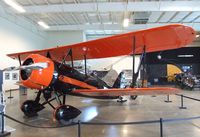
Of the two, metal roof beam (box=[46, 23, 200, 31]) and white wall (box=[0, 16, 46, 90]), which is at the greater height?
metal roof beam (box=[46, 23, 200, 31])

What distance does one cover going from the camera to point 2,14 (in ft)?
48.5

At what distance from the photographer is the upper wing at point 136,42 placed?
191 inches

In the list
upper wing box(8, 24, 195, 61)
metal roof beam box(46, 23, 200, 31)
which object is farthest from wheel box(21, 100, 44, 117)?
metal roof beam box(46, 23, 200, 31)

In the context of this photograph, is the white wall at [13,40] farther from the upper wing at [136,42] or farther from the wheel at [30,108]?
the wheel at [30,108]

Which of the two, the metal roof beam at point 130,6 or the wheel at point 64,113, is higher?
the metal roof beam at point 130,6

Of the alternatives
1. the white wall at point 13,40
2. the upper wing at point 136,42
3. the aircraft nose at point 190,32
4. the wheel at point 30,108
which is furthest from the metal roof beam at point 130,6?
the aircraft nose at point 190,32

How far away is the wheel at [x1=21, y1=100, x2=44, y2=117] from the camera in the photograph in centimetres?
668

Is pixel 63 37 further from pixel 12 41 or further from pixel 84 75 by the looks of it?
pixel 84 75

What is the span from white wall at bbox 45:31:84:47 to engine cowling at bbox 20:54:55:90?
49.7ft

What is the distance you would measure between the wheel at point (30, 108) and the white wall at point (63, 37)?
14290 mm

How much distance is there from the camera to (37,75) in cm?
527

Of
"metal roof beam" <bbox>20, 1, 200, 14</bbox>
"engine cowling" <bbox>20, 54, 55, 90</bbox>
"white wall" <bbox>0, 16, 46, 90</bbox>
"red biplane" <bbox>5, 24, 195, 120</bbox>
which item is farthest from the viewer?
"white wall" <bbox>0, 16, 46, 90</bbox>

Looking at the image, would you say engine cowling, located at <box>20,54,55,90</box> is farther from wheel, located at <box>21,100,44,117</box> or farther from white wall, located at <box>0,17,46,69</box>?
white wall, located at <box>0,17,46,69</box>

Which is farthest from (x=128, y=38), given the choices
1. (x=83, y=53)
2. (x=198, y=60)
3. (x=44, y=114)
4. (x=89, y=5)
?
(x=198, y=60)
